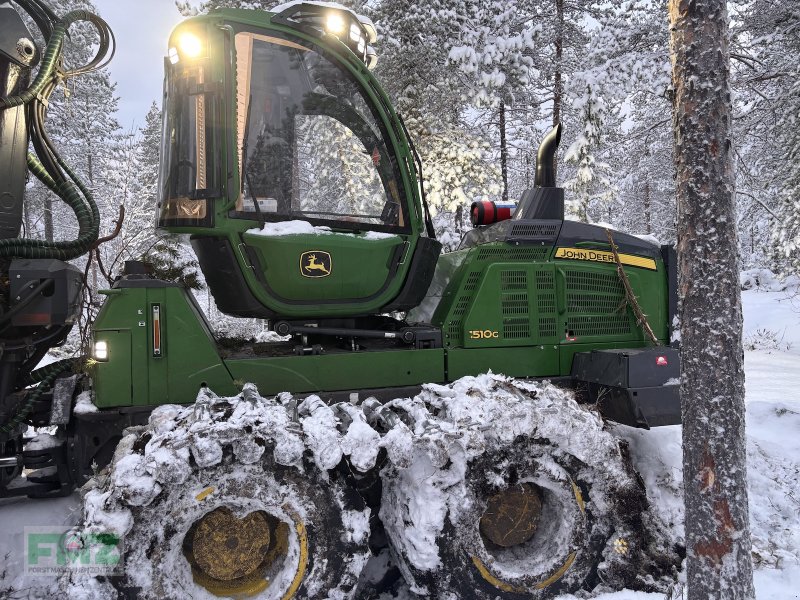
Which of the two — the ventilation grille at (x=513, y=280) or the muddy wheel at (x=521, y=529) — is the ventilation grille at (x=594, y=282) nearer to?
the ventilation grille at (x=513, y=280)

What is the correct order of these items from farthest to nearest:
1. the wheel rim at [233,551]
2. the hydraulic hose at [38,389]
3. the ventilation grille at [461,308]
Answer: the ventilation grille at [461,308]
the hydraulic hose at [38,389]
the wheel rim at [233,551]

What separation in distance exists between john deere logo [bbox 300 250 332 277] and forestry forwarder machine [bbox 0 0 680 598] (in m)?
0.01

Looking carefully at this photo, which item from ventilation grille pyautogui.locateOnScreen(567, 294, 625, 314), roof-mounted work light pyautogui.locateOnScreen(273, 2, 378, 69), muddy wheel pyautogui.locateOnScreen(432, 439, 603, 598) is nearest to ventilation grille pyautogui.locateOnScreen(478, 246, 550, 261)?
ventilation grille pyautogui.locateOnScreen(567, 294, 625, 314)

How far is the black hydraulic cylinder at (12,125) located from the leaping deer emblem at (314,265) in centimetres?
232

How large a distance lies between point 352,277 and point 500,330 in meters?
1.19

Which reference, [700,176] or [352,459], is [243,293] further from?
[700,176]

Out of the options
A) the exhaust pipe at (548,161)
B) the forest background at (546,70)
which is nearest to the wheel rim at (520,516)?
the exhaust pipe at (548,161)

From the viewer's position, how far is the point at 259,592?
314 centimetres

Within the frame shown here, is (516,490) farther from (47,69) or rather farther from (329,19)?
(47,69)

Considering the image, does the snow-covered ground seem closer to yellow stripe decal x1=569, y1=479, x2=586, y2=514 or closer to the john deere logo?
yellow stripe decal x1=569, y1=479, x2=586, y2=514

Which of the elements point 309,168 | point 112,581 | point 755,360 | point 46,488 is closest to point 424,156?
point 755,360

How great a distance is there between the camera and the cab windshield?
3.73 metres

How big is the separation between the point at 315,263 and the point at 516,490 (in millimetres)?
1961

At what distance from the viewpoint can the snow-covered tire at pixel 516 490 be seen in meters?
3.30
